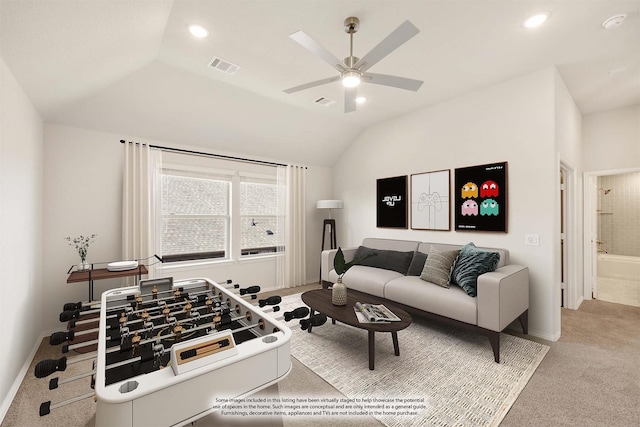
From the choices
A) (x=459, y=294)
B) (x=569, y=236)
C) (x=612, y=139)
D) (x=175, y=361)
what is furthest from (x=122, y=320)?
(x=612, y=139)

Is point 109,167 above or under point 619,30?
under

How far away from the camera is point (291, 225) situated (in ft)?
15.7

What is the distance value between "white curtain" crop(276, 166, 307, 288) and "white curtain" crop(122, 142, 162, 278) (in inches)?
74.5

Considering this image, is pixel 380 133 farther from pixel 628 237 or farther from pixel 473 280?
pixel 628 237

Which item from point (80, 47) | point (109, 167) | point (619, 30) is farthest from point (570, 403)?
point (109, 167)

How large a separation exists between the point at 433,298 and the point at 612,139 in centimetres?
352

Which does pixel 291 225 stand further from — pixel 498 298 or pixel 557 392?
pixel 557 392

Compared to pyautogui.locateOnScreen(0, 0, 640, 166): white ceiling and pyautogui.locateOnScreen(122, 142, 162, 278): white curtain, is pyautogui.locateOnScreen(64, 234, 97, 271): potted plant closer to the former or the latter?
pyautogui.locateOnScreen(122, 142, 162, 278): white curtain

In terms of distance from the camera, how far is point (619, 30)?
225 cm

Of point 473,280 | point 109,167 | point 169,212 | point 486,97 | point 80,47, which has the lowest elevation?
point 473,280

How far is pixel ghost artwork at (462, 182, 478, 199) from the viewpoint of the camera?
340cm

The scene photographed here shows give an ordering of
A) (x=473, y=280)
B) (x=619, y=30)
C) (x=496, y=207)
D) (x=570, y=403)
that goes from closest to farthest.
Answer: (x=570, y=403) < (x=619, y=30) < (x=473, y=280) < (x=496, y=207)

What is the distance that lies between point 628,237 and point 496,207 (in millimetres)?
4778

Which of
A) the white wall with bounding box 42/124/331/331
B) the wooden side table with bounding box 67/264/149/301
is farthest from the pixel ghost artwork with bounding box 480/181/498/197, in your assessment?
the white wall with bounding box 42/124/331/331
